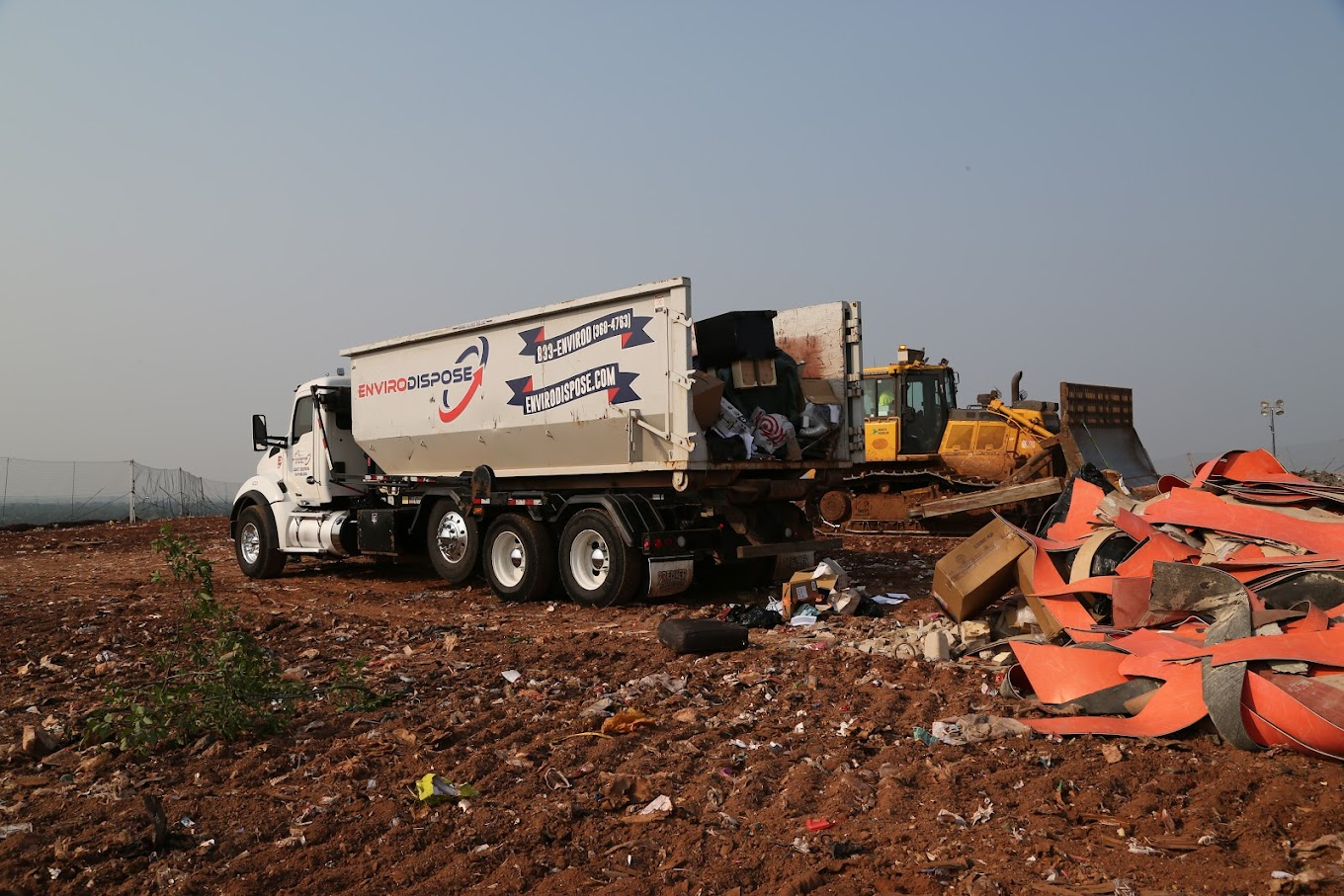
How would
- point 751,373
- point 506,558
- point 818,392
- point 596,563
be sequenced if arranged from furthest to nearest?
point 506,558 → point 818,392 → point 751,373 → point 596,563

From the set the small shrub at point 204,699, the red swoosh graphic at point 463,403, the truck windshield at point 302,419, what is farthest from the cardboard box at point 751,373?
the truck windshield at point 302,419

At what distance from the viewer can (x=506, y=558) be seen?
10633mm

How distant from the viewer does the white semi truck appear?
9172 mm

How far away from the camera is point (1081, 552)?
265 inches

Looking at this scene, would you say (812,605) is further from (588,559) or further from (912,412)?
(912,412)

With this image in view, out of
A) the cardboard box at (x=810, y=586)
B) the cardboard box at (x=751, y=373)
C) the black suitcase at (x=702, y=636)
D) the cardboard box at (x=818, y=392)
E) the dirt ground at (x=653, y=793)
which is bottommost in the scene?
the dirt ground at (x=653, y=793)

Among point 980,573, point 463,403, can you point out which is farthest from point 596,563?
point 980,573

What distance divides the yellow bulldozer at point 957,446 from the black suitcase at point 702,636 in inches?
311

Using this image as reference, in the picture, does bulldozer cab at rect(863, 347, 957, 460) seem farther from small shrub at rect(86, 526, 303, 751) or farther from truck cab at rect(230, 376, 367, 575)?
small shrub at rect(86, 526, 303, 751)

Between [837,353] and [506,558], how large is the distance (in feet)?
13.8

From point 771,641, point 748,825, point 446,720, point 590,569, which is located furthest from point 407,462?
point 748,825

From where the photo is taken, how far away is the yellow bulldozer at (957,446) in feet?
48.5

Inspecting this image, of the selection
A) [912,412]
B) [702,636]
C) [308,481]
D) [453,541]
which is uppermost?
[912,412]

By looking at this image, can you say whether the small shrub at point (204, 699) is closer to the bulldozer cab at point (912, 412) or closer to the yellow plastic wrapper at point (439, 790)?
the yellow plastic wrapper at point (439, 790)
